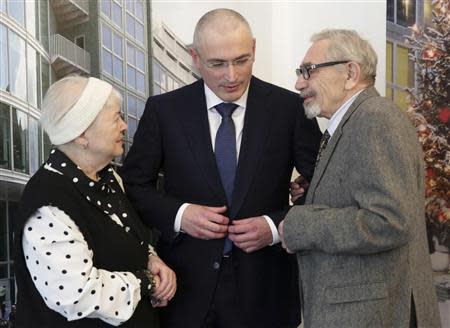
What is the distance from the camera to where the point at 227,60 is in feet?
5.42

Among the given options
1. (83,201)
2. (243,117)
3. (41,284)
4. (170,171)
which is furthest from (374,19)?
(41,284)

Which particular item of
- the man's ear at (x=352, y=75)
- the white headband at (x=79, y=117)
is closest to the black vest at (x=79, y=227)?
the white headband at (x=79, y=117)

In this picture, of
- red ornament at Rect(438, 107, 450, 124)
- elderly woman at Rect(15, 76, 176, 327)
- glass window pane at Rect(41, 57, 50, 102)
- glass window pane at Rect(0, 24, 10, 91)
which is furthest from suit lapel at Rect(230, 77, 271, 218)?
red ornament at Rect(438, 107, 450, 124)

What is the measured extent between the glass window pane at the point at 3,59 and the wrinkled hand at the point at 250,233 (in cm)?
125

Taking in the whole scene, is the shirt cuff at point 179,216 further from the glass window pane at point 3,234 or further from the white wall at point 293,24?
the white wall at point 293,24

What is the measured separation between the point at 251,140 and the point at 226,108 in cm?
16

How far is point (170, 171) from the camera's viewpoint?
1.72 m

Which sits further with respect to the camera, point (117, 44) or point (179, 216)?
point (117, 44)

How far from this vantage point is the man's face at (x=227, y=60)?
164 cm

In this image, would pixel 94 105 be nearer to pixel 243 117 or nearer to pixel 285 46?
pixel 243 117

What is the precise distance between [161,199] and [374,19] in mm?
1770

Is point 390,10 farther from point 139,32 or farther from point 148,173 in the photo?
point 148,173

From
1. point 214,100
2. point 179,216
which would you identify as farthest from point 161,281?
point 214,100

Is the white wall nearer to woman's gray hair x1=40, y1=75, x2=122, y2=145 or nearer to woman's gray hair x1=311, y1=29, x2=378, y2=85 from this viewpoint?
woman's gray hair x1=311, y1=29, x2=378, y2=85
